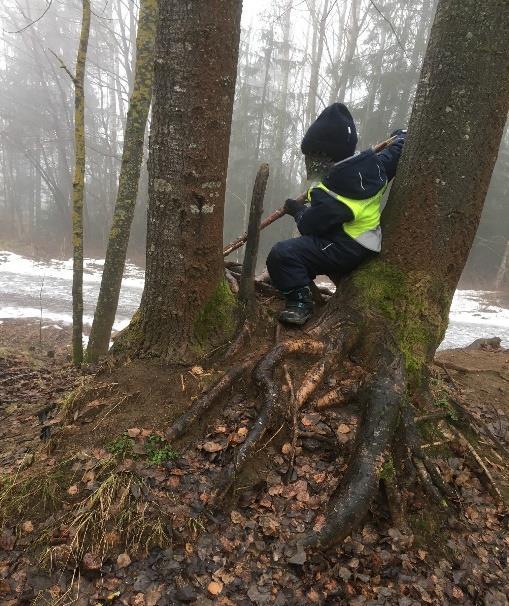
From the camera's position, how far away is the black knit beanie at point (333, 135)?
3580 millimetres

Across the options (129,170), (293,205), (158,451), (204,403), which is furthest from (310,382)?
(129,170)

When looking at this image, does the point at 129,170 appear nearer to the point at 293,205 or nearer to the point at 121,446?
the point at 293,205

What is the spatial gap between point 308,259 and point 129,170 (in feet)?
13.7

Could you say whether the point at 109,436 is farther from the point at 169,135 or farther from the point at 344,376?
the point at 169,135

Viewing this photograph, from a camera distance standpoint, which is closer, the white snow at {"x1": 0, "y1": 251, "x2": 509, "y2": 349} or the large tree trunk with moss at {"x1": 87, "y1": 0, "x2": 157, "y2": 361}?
the large tree trunk with moss at {"x1": 87, "y1": 0, "x2": 157, "y2": 361}

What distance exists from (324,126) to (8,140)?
111 ft

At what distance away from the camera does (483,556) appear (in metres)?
2.46

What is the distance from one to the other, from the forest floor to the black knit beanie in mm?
1945

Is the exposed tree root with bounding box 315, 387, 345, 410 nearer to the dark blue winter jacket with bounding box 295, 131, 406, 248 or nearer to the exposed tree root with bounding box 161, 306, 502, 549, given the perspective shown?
the exposed tree root with bounding box 161, 306, 502, 549

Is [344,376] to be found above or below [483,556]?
above

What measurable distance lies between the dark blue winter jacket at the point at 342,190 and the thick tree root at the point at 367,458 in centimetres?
121

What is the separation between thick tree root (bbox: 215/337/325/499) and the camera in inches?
104

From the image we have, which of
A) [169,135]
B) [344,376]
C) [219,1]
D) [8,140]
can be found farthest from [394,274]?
[8,140]

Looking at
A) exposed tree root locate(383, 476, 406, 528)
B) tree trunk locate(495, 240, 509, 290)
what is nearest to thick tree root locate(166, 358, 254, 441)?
exposed tree root locate(383, 476, 406, 528)
